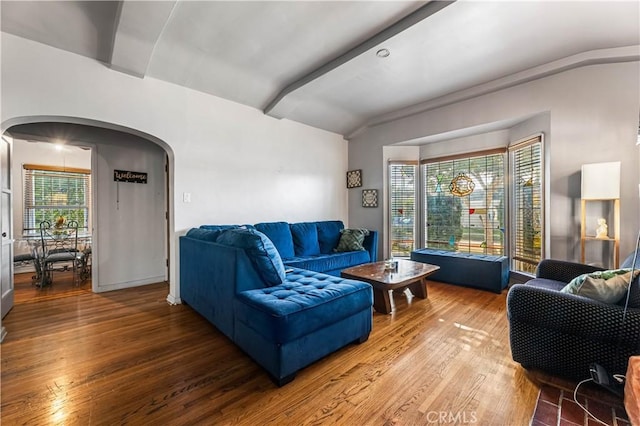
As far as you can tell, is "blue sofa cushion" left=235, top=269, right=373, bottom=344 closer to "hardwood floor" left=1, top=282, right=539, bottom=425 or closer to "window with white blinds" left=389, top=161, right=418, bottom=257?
"hardwood floor" left=1, top=282, right=539, bottom=425

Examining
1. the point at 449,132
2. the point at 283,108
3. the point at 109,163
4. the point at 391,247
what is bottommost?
the point at 391,247

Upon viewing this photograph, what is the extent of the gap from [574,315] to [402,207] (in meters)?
3.58

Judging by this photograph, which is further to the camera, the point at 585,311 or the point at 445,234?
the point at 445,234

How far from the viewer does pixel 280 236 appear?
3918 millimetres

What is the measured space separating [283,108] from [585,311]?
392 cm

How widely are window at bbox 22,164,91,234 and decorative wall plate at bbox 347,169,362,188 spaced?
5.59 metres

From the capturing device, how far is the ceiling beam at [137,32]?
82.5 inches

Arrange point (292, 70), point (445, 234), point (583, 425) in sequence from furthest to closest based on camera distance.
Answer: point (445, 234) → point (292, 70) → point (583, 425)

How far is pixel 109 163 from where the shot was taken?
3.92 m

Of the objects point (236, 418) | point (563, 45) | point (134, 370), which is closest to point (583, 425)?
point (236, 418)

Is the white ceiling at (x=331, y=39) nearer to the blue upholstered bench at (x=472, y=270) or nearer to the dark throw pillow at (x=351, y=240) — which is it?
the dark throw pillow at (x=351, y=240)

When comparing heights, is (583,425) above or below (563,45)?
below

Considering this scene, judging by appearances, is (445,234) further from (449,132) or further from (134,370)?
(134,370)

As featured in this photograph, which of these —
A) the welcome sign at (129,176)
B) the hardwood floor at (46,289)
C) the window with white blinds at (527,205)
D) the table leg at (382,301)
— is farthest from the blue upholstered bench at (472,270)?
the hardwood floor at (46,289)
